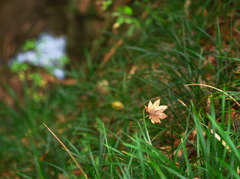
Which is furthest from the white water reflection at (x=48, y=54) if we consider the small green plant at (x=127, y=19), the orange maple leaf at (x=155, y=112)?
the orange maple leaf at (x=155, y=112)

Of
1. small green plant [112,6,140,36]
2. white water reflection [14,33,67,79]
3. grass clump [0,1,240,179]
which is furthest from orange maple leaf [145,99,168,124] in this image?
white water reflection [14,33,67,79]

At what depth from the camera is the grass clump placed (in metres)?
1.26

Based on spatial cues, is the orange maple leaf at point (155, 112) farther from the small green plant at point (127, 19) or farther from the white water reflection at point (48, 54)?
the white water reflection at point (48, 54)

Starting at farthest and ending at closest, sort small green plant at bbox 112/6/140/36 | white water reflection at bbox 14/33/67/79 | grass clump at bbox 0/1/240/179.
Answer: white water reflection at bbox 14/33/67/79
small green plant at bbox 112/6/140/36
grass clump at bbox 0/1/240/179

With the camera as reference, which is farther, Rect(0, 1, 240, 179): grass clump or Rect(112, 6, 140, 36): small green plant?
Rect(112, 6, 140, 36): small green plant

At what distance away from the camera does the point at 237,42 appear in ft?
6.12

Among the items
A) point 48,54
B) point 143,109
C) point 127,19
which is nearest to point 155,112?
point 143,109

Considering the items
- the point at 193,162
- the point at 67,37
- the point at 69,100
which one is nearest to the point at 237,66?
the point at 193,162

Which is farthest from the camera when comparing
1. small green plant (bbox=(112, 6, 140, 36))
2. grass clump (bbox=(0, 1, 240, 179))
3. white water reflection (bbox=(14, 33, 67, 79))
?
white water reflection (bbox=(14, 33, 67, 79))

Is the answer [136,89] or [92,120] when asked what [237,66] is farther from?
[92,120]

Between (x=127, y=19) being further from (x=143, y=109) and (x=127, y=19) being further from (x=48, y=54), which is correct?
(x=48, y=54)

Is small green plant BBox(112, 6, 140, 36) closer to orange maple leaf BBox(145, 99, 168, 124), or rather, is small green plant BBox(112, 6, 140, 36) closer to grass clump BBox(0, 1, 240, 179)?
grass clump BBox(0, 1, 240, 179)

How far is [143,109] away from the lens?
130cm

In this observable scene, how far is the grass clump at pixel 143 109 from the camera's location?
1264 mm
